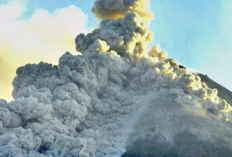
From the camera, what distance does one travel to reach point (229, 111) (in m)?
34.5

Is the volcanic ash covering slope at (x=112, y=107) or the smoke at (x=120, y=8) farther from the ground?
the smoke at (x=120, y=8)

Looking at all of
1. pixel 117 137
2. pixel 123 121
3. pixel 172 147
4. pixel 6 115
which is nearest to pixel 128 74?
pixel 123 121

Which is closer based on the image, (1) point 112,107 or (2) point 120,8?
(1) point 112,107

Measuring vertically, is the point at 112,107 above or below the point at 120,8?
below

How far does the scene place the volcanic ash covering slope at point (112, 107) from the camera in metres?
27.8

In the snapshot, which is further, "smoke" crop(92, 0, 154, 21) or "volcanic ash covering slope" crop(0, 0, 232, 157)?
"smoke" crop(92, 0, 154, 21)

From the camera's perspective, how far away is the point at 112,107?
115 feet

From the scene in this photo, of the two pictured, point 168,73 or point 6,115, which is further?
point 168,73

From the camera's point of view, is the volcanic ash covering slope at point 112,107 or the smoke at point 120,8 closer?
the volcanic ash covering slope at point 112,107

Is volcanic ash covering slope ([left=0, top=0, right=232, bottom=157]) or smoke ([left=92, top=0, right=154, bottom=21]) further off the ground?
smoke ([left=92, top=0, right=154, bottom=21])

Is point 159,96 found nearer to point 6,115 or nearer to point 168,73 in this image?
point 168,73

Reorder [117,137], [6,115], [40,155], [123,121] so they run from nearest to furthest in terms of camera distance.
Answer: [40,155]
[6,115]
[117,137]
[123,121]

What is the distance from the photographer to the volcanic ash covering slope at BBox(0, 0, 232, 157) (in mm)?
27781

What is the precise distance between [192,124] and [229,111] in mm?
4698
